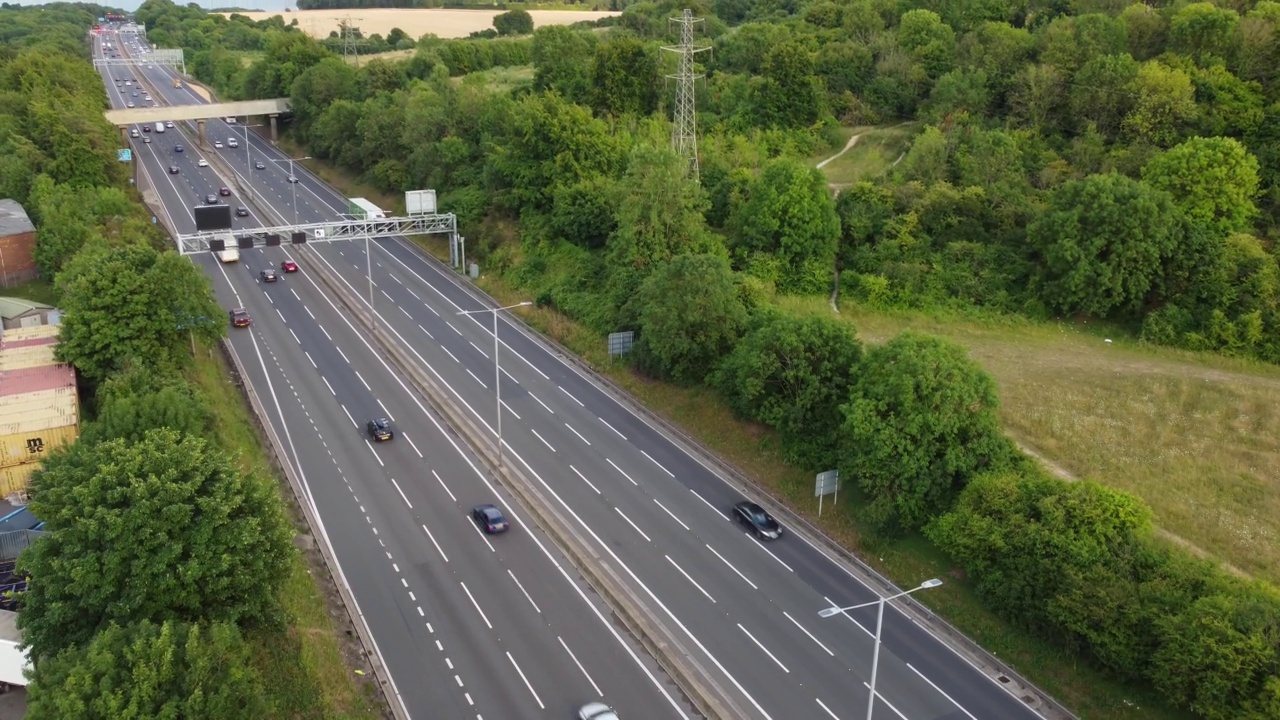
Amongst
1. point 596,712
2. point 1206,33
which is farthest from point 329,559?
point 1206,33

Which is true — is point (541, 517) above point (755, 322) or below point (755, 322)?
below

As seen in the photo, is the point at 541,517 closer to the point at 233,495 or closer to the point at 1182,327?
the point at 233,495

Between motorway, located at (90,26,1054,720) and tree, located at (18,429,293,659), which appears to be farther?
motorway, located at (90,26,1054,720)

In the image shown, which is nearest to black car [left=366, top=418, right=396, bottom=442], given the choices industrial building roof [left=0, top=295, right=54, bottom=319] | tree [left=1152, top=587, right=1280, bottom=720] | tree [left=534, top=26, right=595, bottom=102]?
industrial building roof [left=0, top=295, right=54, bottom=319]

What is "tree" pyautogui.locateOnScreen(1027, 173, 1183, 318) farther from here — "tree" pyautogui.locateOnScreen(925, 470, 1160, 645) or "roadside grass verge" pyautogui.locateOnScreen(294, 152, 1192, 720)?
"tree" pyautogui.locateOnScreen(925, 470, 1160, 645)

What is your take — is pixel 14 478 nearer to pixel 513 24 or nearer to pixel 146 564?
pixel 146 564

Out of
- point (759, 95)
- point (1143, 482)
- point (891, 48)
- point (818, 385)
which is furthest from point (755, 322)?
point (891, 48)
